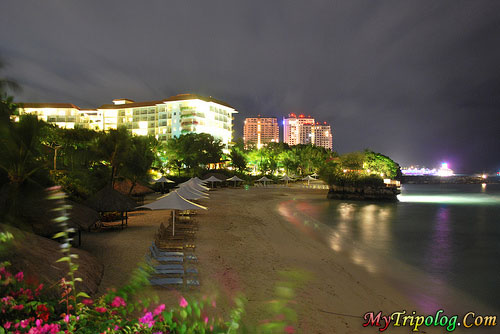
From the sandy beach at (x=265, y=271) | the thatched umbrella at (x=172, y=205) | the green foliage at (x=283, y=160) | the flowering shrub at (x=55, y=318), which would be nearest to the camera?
the flowering shrub at (x=55, y=318)

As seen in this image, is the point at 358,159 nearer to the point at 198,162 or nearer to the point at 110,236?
the point at 198,162

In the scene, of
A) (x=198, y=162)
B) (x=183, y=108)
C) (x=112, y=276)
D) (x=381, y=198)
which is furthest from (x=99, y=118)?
(x=112, y=276)

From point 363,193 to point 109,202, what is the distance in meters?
36.5

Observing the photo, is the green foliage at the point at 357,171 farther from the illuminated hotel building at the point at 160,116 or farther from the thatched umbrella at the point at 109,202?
the illuminated hotel building at the point at 160,116

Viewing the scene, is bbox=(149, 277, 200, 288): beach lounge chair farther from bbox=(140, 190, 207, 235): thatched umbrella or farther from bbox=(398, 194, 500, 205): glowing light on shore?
bbox=(398, 194, 500, 205): glowing light on shore

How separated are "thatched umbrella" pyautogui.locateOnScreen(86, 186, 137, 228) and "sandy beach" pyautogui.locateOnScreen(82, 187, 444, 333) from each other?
3.37ft

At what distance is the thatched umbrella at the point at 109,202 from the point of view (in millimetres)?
12500

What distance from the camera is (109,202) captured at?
1275 cm

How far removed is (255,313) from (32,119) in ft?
19.7

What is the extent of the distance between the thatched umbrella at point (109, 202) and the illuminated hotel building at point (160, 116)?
64.5 m

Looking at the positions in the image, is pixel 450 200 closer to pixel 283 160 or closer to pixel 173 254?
pixel 283 160

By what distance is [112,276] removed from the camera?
764 cm

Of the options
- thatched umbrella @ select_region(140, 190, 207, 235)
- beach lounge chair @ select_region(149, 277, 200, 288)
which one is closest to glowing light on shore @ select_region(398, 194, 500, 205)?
thatched umbrella @ select_region(140, 190, 207, 235)

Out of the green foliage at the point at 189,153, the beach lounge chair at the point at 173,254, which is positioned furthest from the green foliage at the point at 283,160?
the beach lounge chair at the point at 173,254
